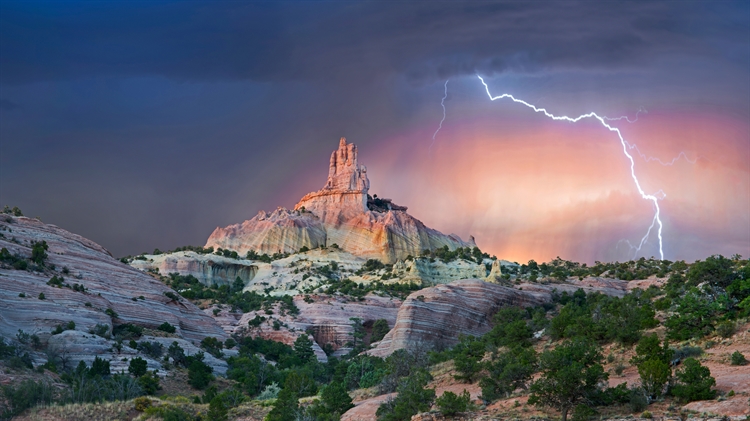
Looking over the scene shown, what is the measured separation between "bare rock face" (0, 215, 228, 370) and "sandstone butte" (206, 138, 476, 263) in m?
62.2

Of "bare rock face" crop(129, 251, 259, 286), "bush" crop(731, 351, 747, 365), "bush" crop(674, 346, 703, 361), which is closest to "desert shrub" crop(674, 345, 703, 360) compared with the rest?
"bush" crop(674, 346, 703, 361)

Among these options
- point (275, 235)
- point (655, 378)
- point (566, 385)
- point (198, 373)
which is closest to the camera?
point (655, 378)

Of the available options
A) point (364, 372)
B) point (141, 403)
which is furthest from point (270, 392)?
point (141, 403)

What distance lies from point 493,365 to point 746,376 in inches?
705

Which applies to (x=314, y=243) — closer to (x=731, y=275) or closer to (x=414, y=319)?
(x=414, y=319)

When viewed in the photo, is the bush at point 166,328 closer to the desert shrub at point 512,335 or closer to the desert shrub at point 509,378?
the desert shrub at point 512,335

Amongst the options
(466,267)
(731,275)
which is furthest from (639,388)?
(466,267)

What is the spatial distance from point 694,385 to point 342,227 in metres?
121

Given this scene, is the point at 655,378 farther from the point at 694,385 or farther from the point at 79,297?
the point at 79,297

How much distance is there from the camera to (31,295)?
226 ft

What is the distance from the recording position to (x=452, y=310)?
8400 centimetres

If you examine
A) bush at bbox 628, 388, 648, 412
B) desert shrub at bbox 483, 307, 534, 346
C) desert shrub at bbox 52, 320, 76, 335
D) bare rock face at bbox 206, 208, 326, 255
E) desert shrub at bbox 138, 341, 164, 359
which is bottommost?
bush at bbox 628, 388, 648, 412

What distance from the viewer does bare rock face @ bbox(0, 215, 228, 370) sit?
65.4m

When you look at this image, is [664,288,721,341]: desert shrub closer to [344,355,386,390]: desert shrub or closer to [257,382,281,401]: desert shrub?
[344,355,386,390]: desert shrub
